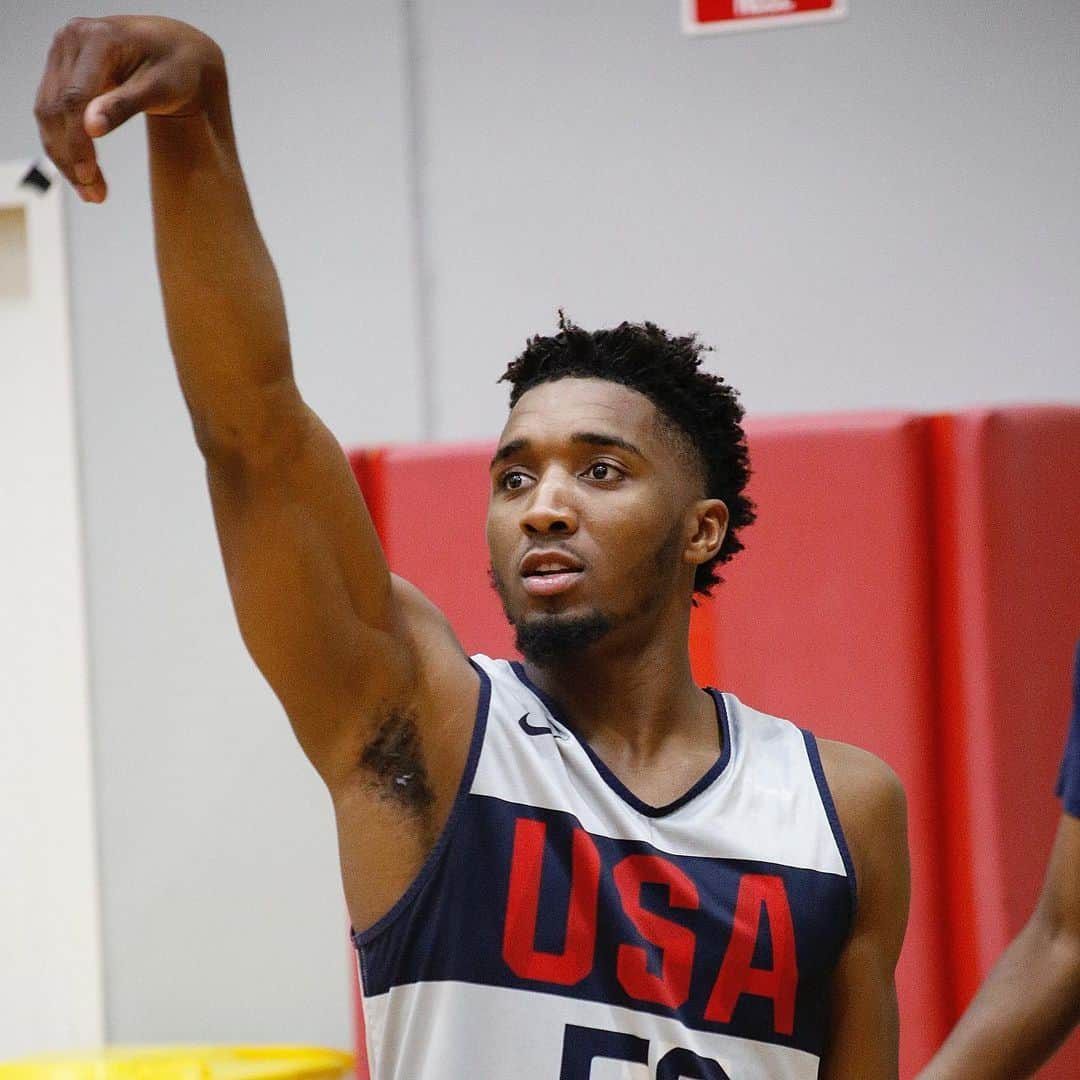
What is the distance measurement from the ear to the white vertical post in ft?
6.07

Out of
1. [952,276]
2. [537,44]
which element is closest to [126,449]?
[537,44]

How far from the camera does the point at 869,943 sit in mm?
1357

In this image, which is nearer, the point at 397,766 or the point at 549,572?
the point at 397,766

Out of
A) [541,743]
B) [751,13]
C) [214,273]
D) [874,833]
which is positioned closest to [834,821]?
[874,833]

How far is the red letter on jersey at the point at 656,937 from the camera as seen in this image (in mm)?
1227

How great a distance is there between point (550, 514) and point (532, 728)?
0.19 metres

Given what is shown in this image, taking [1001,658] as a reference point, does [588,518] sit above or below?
above

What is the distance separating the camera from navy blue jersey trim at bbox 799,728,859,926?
1338 millimetres

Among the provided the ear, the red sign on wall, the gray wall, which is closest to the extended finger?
the ear

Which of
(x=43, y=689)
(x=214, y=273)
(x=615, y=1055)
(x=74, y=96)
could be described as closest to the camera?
(x=74, y=96)

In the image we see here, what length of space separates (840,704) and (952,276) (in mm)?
1012

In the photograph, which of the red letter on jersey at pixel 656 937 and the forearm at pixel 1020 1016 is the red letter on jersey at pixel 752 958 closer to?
the red letter on jersey at pixel 656 937

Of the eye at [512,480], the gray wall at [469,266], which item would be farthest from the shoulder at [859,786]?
the gray wall at [469,266]

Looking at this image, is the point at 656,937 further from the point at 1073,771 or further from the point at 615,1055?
the point at 1073,771
